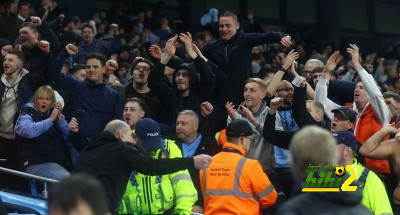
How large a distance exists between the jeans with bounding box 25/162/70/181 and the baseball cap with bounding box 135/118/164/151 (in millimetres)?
1908

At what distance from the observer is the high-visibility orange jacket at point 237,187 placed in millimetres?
7680

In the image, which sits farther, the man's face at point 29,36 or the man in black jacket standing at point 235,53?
the man in black jacket standing at point 235,53

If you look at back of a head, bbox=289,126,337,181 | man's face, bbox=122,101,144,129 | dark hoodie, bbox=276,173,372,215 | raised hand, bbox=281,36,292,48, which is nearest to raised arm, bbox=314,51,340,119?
raised hand, bbox=281,36,292,48

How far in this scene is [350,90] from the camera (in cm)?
1109

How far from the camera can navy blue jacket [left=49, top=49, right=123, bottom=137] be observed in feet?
34.6

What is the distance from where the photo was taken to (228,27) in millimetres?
11055

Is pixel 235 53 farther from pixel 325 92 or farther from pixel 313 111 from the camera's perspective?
pixel 313 111

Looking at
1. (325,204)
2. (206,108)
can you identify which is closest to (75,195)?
(325,204)

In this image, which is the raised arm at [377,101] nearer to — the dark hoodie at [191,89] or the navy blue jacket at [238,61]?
the navy blue jacket at [238,61]

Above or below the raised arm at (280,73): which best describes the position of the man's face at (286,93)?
below

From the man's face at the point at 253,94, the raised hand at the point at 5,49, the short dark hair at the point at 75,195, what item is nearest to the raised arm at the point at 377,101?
the man's face at the point at 253,94

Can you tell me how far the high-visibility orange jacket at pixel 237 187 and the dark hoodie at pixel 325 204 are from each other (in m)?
2.95

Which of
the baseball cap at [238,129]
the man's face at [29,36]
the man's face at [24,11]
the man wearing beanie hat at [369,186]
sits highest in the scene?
the man's face at [24,11]

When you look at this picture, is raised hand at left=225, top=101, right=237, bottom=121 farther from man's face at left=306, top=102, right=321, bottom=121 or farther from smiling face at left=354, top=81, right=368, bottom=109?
smiling face at left=354, top=81, right=368, bottom=109
